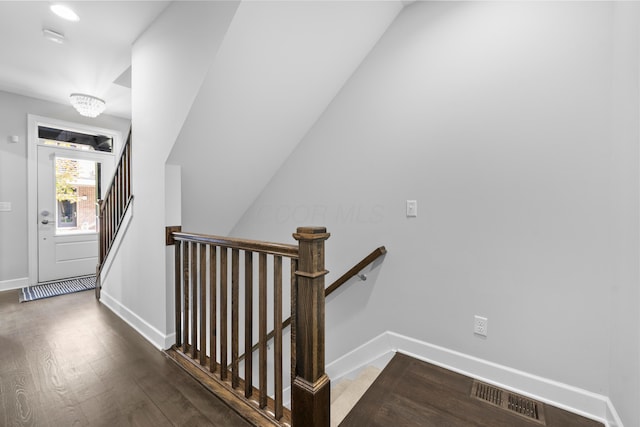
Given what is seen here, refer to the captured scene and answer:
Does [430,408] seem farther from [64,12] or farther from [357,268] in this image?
[64,12]

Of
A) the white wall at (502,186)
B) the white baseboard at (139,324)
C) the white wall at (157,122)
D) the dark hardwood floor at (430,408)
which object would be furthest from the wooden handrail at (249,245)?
the white wall at (502,186)

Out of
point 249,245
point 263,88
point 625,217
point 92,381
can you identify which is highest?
point 263,88

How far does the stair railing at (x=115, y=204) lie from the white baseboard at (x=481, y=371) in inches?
97.8

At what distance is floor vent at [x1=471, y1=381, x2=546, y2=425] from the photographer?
4.96 ft

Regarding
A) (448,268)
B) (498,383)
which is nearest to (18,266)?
(448,268)

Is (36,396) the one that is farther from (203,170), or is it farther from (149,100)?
(149,100)

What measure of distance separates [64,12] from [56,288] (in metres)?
3.31

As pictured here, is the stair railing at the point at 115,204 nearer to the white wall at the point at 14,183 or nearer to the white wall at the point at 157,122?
the white wall at the point at 157,122

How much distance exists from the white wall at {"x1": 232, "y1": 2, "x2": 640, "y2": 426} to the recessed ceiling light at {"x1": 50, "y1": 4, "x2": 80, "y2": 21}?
2192mm

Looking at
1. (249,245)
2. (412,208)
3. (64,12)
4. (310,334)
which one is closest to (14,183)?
(64,12)

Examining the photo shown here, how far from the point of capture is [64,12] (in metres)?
2.20

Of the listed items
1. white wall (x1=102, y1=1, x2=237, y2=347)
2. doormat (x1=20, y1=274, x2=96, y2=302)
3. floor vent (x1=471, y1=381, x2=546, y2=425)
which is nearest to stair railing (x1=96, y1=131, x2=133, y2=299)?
white wall (x1=102, y1=1, x2=237, y2=347)

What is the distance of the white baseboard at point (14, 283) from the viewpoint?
3.62 metres

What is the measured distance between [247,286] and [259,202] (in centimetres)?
161
